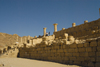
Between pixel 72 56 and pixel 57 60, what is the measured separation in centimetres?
167

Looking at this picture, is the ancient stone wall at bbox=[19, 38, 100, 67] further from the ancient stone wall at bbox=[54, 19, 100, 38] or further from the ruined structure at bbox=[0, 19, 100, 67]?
the ancient stone wall at bbox=[54, 19, 100, 38]

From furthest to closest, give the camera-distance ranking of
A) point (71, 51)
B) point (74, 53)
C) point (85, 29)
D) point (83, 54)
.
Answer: point (85, 29), point (71, 51), point (74, 53), point (83, 54)

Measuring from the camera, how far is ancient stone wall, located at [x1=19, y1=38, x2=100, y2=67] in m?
6.40

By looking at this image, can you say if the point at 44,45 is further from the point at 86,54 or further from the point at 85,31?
the point at 85,31

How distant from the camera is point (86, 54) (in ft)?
22.4

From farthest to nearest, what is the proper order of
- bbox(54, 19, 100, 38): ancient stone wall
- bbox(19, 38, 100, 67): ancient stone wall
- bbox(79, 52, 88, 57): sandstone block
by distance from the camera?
bbox(54, 19, 100, 38): ancient stone wall, bbox(79, 52, 88, 57): sandstone block, bbox(19, 38, 100, 67): ancient stone wall

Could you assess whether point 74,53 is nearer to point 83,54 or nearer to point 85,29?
point 83,54

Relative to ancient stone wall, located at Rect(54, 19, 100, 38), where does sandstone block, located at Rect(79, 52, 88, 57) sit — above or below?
below

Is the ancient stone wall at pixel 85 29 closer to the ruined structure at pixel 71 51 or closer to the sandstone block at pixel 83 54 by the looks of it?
the ruined structure at pixel 71 51

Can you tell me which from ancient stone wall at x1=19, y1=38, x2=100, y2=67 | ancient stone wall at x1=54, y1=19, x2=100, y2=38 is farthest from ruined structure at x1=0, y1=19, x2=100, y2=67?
ancient stone wall at x1=54, y1=19, x2=100, y2=38

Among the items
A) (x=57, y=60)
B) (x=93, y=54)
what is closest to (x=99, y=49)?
(x=93, y=54)

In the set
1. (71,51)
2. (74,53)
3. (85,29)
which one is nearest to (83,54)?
(74,53)

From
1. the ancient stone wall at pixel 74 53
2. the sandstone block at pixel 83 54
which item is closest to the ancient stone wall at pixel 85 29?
the ancient stone wall at pixel 74 53

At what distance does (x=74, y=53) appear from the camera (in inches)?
299
